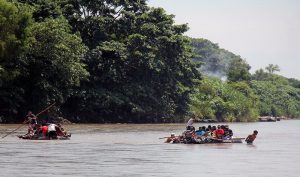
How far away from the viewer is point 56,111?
223 feet

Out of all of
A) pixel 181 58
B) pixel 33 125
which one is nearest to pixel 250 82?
pixel 181 58

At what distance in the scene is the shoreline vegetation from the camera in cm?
6281

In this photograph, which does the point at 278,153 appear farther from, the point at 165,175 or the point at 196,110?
the point at 196,110

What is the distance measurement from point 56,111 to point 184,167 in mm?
41545

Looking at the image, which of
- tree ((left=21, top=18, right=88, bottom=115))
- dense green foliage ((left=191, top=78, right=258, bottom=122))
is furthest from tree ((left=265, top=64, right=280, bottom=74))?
tree ((left=21, top=18, right=88, bottom=115))

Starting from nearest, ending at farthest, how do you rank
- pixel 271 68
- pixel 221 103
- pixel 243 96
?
pixel 221 103
pixel 243 96
pixel 271 68

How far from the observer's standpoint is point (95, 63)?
74625mm

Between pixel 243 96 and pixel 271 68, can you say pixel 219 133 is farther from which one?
pixel 271 68

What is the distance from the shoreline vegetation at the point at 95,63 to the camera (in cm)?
6281

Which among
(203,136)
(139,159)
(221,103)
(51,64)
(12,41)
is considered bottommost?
(139,159)

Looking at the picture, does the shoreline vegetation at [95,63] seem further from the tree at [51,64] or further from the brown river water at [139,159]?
the brown river water at [139,159]

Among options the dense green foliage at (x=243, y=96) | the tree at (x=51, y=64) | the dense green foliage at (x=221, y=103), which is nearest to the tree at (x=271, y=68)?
the dense green foliage at (x=243, y=96)

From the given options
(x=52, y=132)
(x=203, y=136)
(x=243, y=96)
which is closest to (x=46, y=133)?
(x=52, y=132)

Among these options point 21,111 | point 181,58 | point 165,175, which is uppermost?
point 181,58
